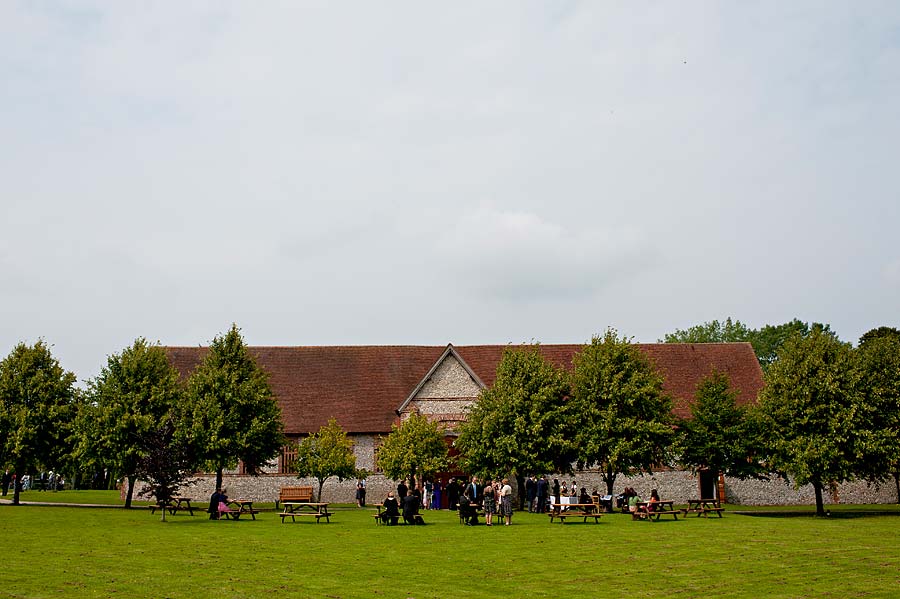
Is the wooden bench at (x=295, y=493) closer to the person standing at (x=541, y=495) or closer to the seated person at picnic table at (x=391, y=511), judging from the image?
the person standing at (x=541, y=495)

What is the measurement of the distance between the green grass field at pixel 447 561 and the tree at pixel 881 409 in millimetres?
14602

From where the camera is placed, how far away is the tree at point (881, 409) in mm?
44906

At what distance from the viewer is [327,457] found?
1956 inches

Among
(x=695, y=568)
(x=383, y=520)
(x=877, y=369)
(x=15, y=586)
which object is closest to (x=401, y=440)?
(x=383, y=520)

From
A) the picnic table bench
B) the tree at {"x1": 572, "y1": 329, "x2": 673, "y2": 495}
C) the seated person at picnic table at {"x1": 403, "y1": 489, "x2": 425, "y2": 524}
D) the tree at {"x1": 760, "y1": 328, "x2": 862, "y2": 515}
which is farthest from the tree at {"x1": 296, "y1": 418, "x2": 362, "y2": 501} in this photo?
the tree at {"x1": 760, "y1": 328, "x2": 862, "y2": 515}

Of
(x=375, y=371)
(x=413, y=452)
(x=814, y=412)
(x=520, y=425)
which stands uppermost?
(x=375, y=371)

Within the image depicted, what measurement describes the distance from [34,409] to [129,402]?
19.0 ft

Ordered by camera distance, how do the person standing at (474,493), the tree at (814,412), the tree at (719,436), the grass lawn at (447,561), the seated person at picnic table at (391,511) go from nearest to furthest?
the grass lawn at (447,561)
the seated person at picnic table at (391,511)
the person standing at (474,493)
the tree at (814,412)
the tree at (719,436)

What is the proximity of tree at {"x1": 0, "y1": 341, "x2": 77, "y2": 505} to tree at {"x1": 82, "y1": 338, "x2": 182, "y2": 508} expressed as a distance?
6.82 ft

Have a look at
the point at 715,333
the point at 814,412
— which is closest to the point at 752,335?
the point at 715,333

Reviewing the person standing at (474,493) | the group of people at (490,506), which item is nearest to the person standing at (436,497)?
the person standing at (474,493)

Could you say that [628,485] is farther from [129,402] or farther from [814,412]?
[129,402]

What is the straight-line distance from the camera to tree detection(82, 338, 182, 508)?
47094mm

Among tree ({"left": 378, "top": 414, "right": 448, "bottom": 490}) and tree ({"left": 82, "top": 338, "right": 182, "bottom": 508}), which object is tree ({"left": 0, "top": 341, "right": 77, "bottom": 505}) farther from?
tree ({"left": 378, "top": 414, "right": 448, "bottom": 490})
